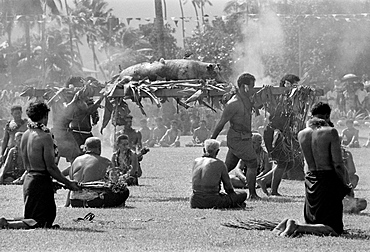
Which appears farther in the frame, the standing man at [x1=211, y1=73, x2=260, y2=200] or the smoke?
the smoke

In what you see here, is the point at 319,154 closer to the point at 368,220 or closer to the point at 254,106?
the point at 368,220

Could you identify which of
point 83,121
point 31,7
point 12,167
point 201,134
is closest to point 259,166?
point 83,121

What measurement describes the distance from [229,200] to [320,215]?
278 centimetres

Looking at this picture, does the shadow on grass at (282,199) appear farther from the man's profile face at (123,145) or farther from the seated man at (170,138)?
the seated man at (170,138)

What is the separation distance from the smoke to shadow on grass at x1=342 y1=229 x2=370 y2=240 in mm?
42560

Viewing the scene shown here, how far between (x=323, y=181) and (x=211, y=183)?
9.21 ft

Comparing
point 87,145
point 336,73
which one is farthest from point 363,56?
point 87,145

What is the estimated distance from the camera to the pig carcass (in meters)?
16.3

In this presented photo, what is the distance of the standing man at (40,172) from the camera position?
1158 centimetres

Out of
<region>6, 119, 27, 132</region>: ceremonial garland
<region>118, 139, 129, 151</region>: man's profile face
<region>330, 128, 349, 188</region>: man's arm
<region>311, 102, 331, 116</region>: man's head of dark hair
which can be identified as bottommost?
<region>118, 139, 129, 151</region>: man's profile face

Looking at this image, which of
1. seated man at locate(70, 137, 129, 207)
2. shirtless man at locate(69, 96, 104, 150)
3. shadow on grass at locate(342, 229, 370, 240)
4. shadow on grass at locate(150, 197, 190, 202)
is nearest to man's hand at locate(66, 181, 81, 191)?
seated man at locate(70, 137, 129, 207)

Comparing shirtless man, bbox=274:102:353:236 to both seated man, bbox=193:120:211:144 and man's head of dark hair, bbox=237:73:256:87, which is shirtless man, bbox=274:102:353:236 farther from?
seated man, bbox=193:120:211:144

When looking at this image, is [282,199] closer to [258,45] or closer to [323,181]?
[323,181]

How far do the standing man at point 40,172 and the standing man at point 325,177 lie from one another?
2.73 meters
